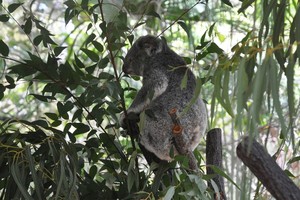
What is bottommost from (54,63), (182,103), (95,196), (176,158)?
(95,196)

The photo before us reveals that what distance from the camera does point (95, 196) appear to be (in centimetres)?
251

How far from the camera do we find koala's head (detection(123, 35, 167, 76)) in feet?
10.9

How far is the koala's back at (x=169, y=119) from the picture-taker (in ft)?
9.48

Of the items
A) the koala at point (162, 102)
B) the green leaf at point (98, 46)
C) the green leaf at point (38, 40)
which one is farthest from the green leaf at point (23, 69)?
the koala at point (162, 102)

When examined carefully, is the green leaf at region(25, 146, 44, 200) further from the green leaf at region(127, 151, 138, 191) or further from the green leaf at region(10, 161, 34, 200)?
the green leaf at region(127, 151, 138, 191)

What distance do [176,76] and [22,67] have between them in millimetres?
899

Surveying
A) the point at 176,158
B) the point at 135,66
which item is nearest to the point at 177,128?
the point at 176,158

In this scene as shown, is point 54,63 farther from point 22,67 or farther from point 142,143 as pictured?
point 142,143

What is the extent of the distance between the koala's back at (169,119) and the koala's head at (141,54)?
0.60 ft

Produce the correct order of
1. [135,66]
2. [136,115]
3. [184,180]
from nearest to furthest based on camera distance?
[184,180]
[136,115]
[135,66]

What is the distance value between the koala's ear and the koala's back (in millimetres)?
176

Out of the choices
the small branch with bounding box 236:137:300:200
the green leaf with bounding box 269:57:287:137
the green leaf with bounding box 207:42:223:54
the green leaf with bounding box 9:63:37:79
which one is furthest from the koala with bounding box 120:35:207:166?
the green leaf with bounding box 269:57:287:137

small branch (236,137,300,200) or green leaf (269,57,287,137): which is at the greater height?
green leaf (269,57,287,137)

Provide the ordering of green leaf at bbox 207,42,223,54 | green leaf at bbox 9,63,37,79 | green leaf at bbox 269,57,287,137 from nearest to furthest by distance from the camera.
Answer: green leaf at bbox 269,57,287,137, green leaf at bbox 9,63,37,79, green leaf at bbox 207,42,223,54
